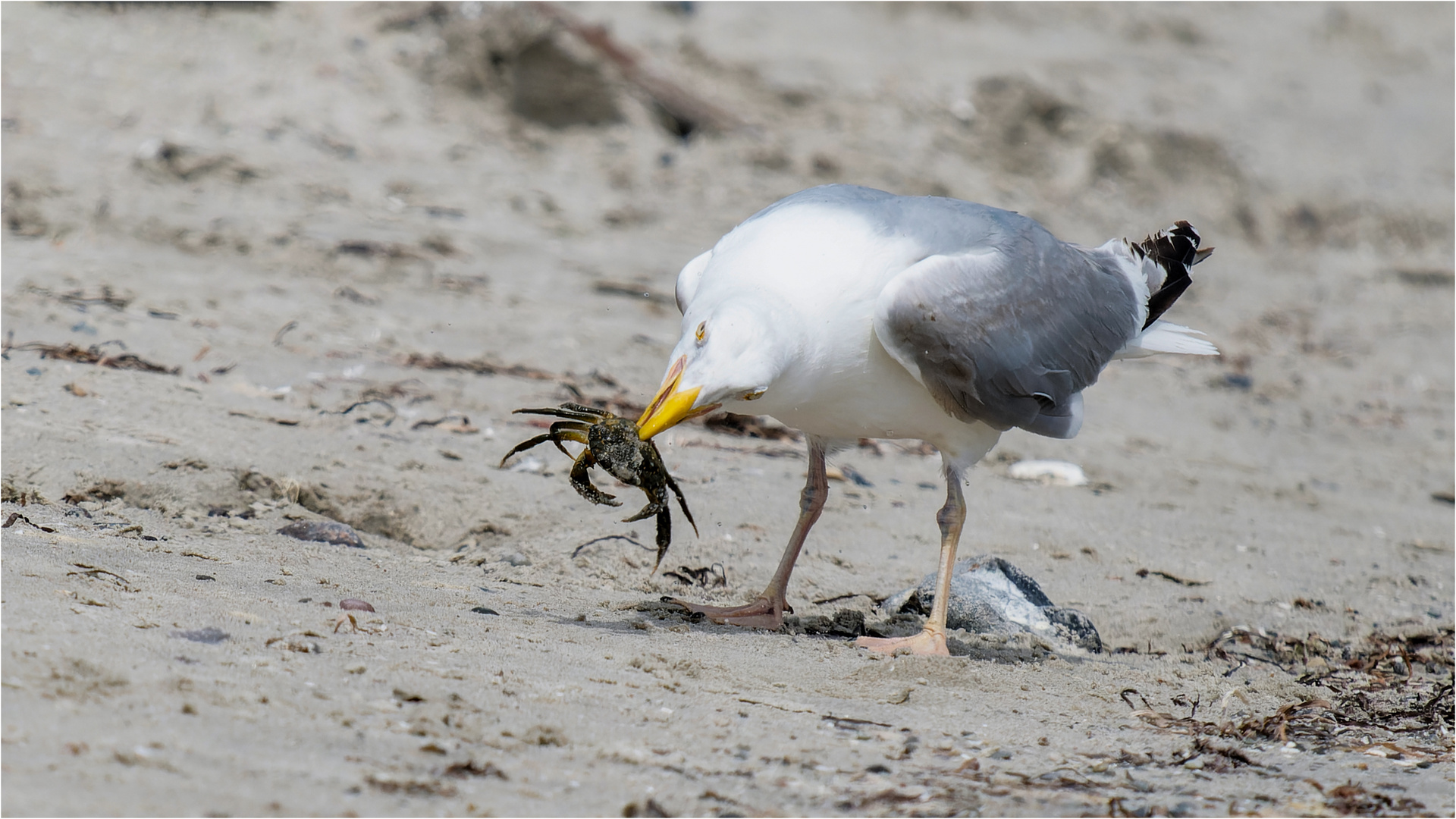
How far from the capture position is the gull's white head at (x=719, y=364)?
3.19m

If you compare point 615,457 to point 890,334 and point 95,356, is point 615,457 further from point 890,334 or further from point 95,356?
point 95,356

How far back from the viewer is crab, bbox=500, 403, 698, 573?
3432 millimetres

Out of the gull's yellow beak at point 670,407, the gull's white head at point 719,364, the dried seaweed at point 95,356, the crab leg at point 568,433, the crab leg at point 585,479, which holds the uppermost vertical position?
the gull's white head at point 719,364

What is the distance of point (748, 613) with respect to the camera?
4.12 meters

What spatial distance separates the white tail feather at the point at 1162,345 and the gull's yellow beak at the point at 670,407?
2.09 metres

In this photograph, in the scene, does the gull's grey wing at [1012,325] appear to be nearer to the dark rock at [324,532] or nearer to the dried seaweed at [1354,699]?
the dried seaweed at [1354,699]

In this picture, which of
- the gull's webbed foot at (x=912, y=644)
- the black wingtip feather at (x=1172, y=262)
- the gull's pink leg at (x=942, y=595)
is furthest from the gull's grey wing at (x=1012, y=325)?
the gull's webbed foot at (x=912, y=644)

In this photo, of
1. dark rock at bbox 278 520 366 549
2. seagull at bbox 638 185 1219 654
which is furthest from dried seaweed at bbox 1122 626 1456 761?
dark rock at bbox 278 520 366 549

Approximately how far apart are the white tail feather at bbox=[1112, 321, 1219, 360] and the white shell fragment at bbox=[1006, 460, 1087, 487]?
1205mm

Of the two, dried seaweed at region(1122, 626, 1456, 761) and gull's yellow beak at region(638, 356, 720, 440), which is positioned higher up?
gull's yellow beak at region(638, 356, 720, 440)

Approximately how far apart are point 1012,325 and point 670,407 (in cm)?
136

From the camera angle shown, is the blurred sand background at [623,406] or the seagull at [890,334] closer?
the blurred sand background at [623,406]

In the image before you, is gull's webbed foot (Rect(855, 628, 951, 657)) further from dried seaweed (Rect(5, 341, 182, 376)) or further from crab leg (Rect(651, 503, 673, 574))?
dried seaweed (Rect(5, 341, 182, 376))

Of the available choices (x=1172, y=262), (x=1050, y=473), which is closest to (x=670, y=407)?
(x=1172, y=262)
